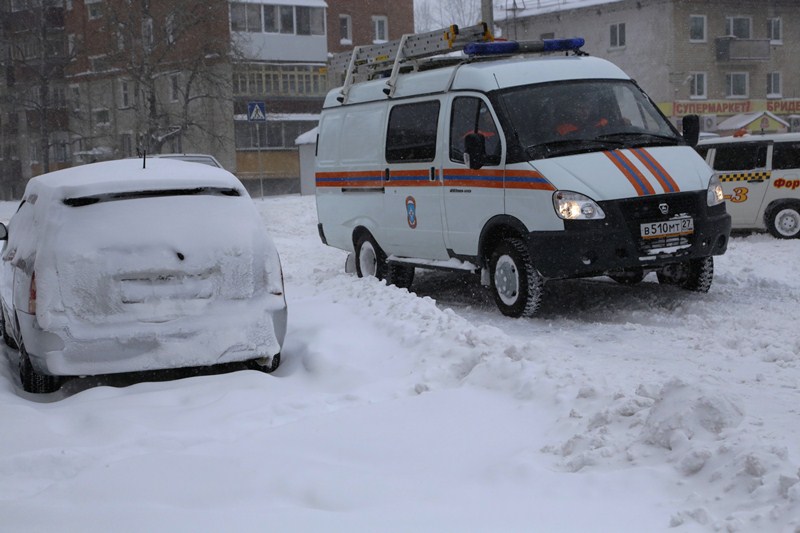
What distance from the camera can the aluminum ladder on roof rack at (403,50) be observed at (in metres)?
12.0

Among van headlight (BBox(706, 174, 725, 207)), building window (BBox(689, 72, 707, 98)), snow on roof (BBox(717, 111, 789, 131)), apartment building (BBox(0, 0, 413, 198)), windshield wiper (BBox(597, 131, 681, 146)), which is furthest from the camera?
building window (BBox(689, 72, 707, 98))

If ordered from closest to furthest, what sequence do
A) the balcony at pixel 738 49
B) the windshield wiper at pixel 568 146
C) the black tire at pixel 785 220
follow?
1. the windshield wiper at pixel 568 146
2. the black tire at pixel 785 220
3. the balcony at pixel 738 49

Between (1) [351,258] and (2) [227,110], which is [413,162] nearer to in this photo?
(1) [351,258]

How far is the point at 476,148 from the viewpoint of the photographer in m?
10.3

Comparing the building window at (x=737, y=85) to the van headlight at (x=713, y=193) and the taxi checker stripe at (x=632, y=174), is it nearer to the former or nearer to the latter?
the van headlight at (x=713, y=193)

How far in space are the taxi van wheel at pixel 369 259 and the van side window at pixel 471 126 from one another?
6.95 ft

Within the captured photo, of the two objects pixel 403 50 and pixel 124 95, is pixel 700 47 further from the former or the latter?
pixel 403 50

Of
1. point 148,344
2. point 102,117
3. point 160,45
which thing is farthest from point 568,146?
point 102,117

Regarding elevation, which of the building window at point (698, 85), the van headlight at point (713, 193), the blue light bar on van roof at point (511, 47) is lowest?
the van headlight at point (713, 193)

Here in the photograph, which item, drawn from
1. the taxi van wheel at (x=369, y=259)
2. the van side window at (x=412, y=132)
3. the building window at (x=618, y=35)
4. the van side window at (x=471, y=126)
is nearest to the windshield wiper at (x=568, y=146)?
the van side window at (x=471, y=126)

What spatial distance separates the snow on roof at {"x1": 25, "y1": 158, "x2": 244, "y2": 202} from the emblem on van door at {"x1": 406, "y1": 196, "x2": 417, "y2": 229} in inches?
175

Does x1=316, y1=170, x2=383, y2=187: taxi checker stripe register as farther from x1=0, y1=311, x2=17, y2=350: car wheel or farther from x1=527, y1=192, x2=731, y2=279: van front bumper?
x1=0, y1=311, x2=17, y2=350: car wheel

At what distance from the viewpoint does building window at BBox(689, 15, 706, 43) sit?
184ft

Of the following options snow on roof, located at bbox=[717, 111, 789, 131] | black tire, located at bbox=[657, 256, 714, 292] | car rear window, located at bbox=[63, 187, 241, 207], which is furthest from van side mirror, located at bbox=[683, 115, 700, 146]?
snow on roof, located at bbox=[717, 111, 789, 131]
